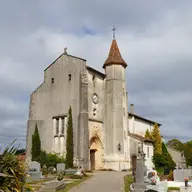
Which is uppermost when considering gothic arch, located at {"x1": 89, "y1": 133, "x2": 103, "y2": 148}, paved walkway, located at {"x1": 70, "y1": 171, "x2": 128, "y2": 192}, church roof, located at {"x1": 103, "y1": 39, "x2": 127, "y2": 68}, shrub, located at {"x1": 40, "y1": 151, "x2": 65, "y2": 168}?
church roof, located at {"x1": 103, "y1": 39, "x2": 127, "y2": 68}

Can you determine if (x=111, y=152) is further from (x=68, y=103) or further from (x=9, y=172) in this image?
(x=9, y=172)

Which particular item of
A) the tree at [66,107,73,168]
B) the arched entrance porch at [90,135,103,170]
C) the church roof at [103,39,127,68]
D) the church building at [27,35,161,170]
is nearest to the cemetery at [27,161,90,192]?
the tree at [66,107,73,168]

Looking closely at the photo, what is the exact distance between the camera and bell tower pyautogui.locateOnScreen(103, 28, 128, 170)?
117 feet

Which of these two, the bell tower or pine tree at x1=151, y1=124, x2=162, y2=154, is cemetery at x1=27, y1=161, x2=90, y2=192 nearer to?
the bell tower

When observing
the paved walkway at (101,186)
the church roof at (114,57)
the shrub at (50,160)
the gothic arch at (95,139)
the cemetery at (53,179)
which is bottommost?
the paved walkway at (101,186)

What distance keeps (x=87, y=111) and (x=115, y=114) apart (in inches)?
208

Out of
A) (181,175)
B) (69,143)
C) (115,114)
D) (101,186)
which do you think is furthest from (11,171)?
(115,114)

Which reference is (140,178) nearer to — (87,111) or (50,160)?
(87,111)

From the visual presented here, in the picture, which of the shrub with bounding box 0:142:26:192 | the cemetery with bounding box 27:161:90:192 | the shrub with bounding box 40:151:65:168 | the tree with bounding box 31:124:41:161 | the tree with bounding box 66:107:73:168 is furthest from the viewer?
the tree with bounding box 31:124:41:161

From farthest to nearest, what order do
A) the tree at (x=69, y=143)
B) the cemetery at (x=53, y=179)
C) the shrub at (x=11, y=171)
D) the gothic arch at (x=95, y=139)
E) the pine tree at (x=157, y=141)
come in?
the pine tree at (x=157, y=141)
the gothic arch at (x=95, y=139)
the tree at (x=69, y=143)
the cemetery at (x=53, y=179)
the shrub at (x=11, y=171)

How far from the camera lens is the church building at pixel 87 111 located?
34.0 metres

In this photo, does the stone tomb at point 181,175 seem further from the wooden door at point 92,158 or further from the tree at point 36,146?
the tree at point 36,146

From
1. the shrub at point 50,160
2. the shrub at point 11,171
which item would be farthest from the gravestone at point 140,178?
the shrub at point 50,160

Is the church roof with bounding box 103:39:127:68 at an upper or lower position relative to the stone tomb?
upper
